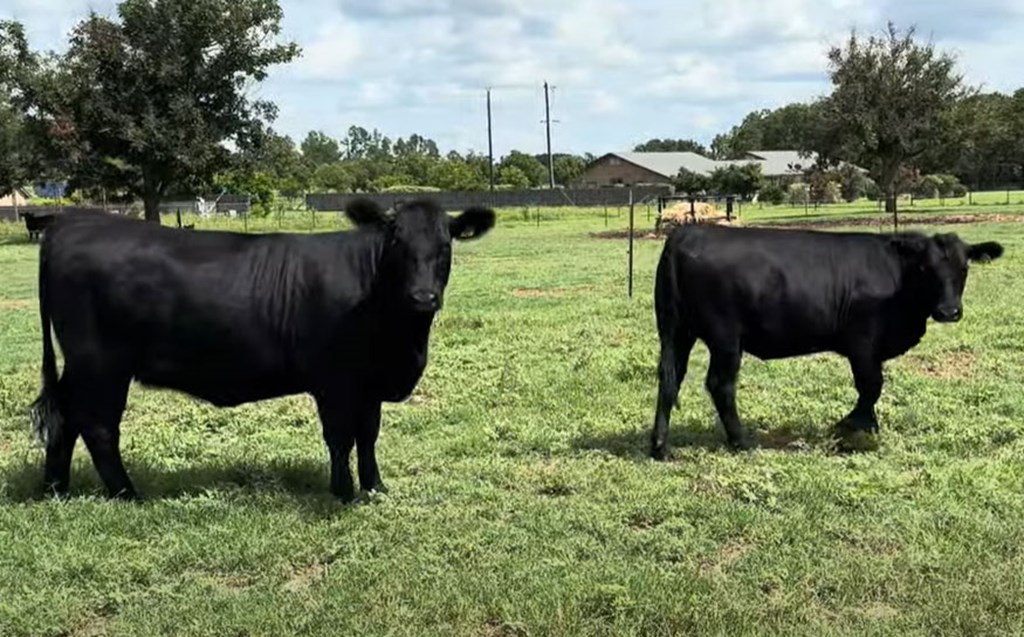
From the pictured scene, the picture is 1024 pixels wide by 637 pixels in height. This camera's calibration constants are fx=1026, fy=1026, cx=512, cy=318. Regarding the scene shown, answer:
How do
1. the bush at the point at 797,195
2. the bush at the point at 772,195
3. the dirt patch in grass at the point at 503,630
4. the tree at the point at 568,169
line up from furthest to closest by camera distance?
1. the tree at the point at 568,169
2. the bush at the point at 772,195
3. the bush at the point at 797,195
4. the dirt patch in grass at the point at 503,630

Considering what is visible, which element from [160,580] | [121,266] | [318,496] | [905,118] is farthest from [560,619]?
[905,118]

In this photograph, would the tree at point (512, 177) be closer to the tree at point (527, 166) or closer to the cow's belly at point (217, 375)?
the tree at point (527, 166)

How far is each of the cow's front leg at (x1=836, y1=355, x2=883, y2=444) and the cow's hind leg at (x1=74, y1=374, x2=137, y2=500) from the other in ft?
15.9

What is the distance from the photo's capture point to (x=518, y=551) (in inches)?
205

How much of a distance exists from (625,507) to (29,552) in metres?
3.16

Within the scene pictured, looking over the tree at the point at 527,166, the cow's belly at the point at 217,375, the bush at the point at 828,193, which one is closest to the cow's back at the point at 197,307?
the cow's belly at the point at 217,375

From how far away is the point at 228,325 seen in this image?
19.9 feet

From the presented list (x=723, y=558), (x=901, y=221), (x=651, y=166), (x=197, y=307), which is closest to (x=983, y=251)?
(x=723, y=558)

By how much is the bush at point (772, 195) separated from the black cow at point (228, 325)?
65.4 meters

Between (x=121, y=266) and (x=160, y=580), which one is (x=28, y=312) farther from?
(x=160, y=580)

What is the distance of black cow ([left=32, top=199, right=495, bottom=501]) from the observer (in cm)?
600

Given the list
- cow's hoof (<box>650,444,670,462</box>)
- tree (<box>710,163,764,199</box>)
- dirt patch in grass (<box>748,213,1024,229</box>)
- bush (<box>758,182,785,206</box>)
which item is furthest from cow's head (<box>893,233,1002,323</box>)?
tree (<box>710,163,764,199</box>)

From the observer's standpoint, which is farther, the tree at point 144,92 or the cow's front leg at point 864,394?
the tree at point 144,92

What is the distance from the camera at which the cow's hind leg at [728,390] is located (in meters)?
7.26
